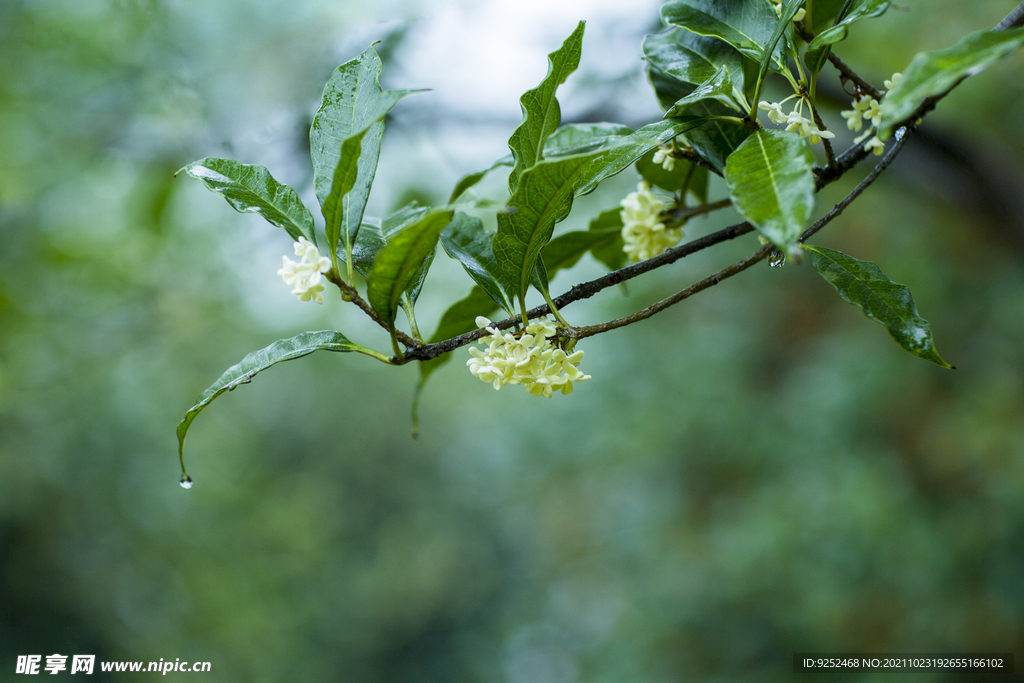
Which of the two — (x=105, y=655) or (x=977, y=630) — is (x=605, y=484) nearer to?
(x=977, y=630)

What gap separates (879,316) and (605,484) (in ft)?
8.89

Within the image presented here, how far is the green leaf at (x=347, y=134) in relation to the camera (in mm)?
425

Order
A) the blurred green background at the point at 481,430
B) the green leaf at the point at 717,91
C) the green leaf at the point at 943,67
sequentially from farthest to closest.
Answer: the blurred green background at the point at 481,430, the green leaf at the point at 717,91, the green leaf at the point at 943,67

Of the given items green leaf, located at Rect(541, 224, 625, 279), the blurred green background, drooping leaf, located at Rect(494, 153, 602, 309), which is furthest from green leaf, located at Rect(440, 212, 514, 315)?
the blurred green background

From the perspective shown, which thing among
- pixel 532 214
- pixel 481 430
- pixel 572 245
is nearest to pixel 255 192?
pixel 532 214

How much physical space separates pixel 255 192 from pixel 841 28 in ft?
1.32

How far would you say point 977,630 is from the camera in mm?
1682

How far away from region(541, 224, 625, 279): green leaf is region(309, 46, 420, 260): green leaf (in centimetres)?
22

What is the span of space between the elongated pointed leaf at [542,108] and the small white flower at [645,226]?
175 mm

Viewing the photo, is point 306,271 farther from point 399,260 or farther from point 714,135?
point 714,135

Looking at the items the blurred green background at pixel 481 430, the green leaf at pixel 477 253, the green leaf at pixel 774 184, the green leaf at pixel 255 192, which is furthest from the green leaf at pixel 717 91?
the blurred green background at pixel 481 430

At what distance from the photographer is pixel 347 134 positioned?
434 millimetres

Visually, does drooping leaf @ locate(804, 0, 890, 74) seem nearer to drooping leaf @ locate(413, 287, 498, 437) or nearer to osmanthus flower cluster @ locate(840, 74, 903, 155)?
osmanthus flower cluster @ locate(840, 74, 903, 155)

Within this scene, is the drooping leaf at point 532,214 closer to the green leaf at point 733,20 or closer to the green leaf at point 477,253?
the green leaf at point 477,253
